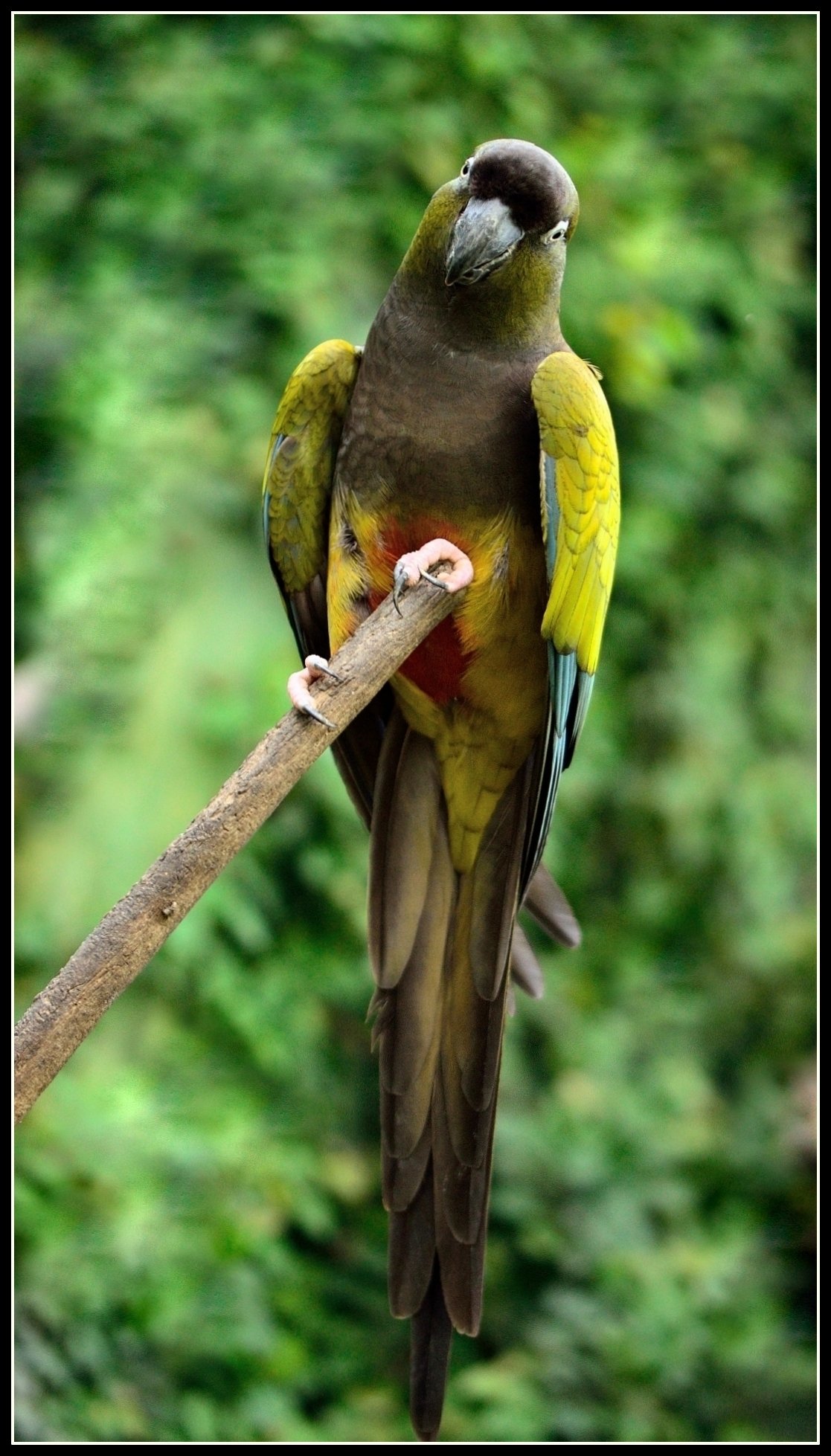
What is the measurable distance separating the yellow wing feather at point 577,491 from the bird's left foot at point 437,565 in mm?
117

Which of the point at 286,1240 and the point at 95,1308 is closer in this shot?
the point at 95,1308

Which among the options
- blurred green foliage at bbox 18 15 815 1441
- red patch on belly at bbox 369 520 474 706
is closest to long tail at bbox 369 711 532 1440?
red patch on belly at bbox 369 520 474 706

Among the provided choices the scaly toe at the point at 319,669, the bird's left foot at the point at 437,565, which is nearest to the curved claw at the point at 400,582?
the bird's left foot at the point at 437,565

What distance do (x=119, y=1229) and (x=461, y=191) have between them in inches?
72.4

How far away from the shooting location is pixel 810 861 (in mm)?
3795

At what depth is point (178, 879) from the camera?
55.9 inches

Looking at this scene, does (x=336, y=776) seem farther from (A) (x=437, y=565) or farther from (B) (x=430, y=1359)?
(B) (x=430, y=1359)

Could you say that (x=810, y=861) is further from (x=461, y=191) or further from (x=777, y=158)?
(x=461, y=191)

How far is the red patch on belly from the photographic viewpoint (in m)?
1.82

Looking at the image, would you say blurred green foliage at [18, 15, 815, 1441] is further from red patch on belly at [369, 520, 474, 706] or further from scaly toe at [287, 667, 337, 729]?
scaly toe at [287, 667, 337, 729]

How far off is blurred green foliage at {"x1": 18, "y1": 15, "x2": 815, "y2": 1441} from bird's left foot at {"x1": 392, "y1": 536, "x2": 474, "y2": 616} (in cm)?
100

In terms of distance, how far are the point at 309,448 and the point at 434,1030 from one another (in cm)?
83

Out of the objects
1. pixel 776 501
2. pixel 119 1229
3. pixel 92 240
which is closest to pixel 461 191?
pixel 92 240

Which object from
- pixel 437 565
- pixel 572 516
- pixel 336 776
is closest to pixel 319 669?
pixel 437 565
